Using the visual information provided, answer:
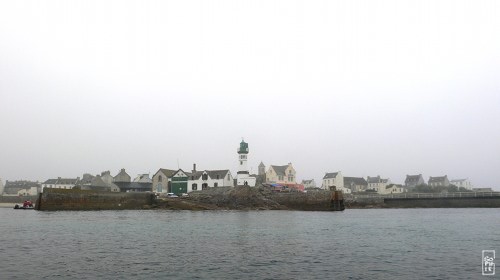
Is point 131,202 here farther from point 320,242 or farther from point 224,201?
point 320,242

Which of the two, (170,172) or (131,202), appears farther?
(170,172)

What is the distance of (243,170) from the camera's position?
109 m

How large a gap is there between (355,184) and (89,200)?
113061 mm

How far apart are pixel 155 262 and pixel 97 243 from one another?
10.3m

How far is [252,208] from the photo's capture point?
94.7m

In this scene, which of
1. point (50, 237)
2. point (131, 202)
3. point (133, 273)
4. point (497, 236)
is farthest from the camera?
point (131, 202)

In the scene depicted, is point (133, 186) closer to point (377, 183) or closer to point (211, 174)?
point (211, 174)

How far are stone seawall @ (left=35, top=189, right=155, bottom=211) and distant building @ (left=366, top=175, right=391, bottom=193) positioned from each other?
348ft

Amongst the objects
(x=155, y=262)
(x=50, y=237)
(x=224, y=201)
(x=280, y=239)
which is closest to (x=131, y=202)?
(x=224, y=201)

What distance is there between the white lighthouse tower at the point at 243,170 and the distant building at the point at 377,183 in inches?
3176

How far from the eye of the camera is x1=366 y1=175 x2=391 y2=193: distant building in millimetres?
169500

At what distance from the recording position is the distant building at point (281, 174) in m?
123

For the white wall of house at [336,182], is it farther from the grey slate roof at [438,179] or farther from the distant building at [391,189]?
the grey slate roof at [438,179]
